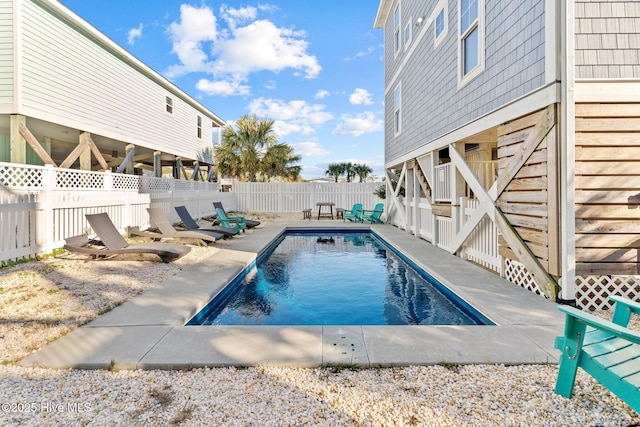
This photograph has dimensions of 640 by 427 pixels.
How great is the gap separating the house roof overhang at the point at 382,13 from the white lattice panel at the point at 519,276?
10.9 metres

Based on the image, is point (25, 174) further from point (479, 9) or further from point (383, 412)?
point (479, 9)

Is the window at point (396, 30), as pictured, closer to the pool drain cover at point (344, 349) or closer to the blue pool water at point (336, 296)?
the blue pool water at point (336, 296)

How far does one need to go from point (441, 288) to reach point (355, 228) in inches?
293

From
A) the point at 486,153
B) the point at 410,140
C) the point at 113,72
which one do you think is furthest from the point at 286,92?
the point at 486,153

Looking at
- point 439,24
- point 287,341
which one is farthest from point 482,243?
point 439,24

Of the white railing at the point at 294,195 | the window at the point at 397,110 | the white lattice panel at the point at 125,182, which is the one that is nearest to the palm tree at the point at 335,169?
the white railing at the point at 294,195

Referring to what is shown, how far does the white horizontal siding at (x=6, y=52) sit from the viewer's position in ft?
25.3

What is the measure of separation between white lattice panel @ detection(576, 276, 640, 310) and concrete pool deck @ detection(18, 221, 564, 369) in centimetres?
41

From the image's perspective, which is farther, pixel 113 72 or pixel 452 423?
pixel 113 72

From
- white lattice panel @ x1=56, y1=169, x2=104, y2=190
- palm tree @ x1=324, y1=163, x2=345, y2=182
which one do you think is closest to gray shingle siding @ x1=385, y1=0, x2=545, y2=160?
white lattice panel @ x1=56, y1=169, x2=104, y2=190

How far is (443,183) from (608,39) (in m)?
3.93

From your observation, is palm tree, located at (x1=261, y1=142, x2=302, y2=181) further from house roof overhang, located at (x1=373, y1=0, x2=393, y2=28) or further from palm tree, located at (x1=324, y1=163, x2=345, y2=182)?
palm tree, located at (x1=324, y1=163, x2=345, y2=182)

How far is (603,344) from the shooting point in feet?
6.77

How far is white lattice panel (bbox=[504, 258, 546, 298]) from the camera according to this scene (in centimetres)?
431
